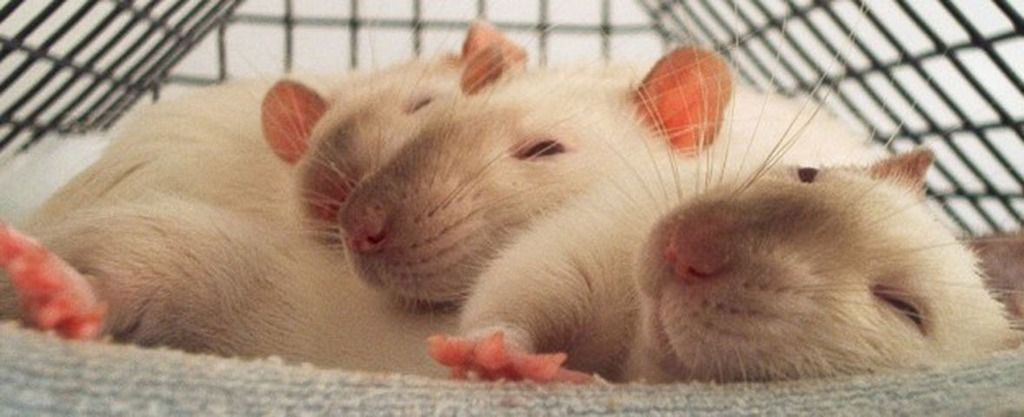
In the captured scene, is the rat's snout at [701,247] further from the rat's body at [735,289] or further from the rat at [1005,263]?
the rat at [1005,263]

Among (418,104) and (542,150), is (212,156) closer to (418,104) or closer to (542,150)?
(418,104)

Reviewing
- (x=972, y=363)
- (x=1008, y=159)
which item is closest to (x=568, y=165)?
(x=972, y=363)

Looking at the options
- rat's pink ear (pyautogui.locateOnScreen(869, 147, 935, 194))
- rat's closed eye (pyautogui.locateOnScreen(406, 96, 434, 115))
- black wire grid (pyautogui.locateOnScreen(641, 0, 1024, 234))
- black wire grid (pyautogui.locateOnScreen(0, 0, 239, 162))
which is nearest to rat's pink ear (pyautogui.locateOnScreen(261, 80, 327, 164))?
rat's closed eye (pyautogui.locateOnScreen(406, 96, 434, 115))

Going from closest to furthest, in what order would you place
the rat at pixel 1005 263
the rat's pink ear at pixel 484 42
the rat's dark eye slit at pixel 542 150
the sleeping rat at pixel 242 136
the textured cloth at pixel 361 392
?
the textured cloth at pixel 361 392 < the rat at pixel 1005 263 < the rat's dark eye slit at pixel 542 150 < the sleeping rat at pixel 242 136 < the rat's pink ear at pixel 484 42

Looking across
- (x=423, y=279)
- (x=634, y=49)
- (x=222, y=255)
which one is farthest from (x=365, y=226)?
(x=634, y=49)

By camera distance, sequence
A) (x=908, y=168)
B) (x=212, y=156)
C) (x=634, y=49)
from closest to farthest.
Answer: (x=908, y=168) < (x=212, y=156) < (x=634, y=49)

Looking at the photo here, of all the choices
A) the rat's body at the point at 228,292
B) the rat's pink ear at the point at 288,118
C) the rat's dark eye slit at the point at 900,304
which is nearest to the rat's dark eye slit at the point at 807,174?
the rat's dark eye slit at the point at 900,304

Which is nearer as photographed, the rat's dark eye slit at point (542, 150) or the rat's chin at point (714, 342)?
the rat's chin at point (714, 342)

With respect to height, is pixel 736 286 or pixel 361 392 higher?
pixel 736 286
